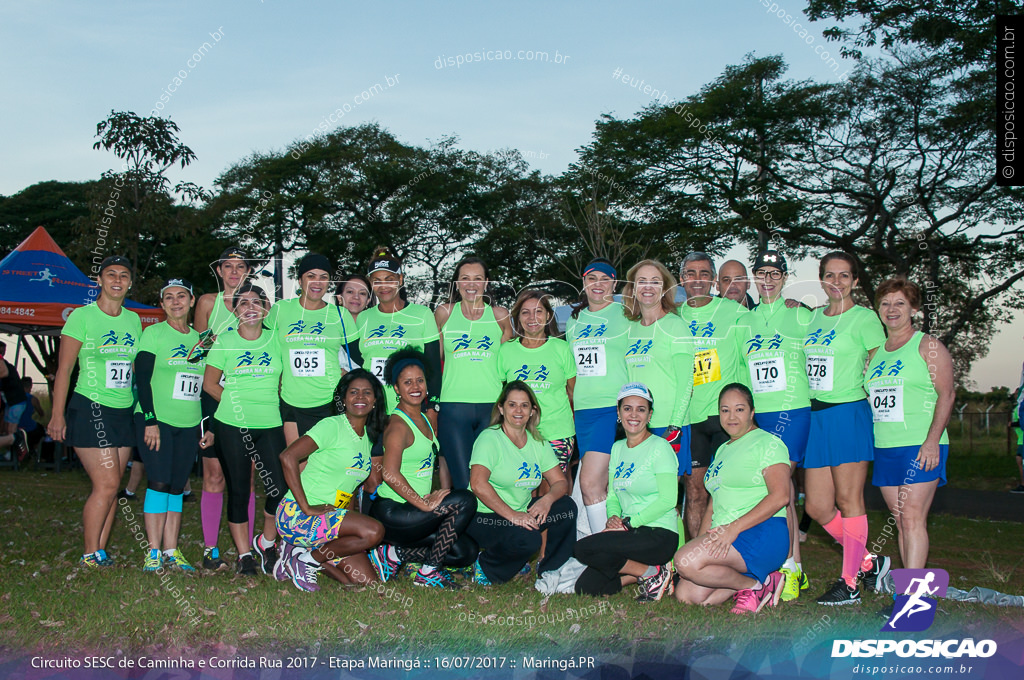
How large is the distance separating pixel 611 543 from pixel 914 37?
13.0 m

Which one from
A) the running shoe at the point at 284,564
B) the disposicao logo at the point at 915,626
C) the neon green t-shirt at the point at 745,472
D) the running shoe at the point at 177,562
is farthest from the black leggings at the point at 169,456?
the disposicao logo at the point at 915,626

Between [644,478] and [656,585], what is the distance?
591 mm

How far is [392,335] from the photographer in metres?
5.49

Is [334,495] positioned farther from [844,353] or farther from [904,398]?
[904,398]

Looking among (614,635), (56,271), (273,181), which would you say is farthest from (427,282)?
(614,635)

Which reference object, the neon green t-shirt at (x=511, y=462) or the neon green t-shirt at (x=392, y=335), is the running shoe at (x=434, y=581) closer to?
the neon green t-shirt at (x=511, y=462)

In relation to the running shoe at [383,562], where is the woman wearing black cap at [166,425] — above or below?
above

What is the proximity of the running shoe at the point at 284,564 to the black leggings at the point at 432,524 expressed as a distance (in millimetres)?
504

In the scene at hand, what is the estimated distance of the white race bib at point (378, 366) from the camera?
17.9 feet

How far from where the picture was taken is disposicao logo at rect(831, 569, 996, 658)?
374 cm

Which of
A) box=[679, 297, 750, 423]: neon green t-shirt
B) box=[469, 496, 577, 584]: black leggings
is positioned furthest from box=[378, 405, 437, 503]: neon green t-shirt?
box=[679, 297, 750, 423]: neon green t-shirt

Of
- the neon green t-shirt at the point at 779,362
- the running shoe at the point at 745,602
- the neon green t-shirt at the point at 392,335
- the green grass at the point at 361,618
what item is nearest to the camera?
the green grass at the point at 361,618

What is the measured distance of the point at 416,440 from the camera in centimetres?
500

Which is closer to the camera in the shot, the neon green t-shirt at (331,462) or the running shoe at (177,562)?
the neon green t-shirt at (331,462)
